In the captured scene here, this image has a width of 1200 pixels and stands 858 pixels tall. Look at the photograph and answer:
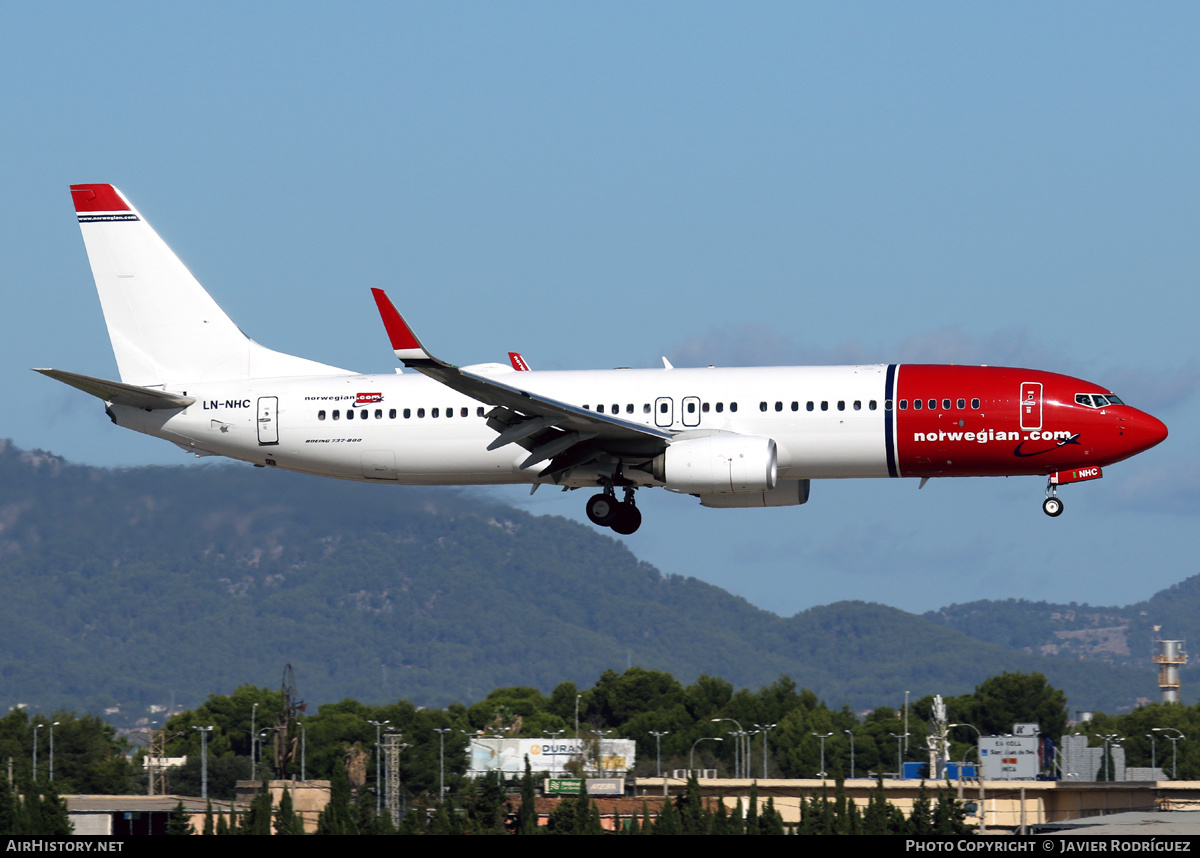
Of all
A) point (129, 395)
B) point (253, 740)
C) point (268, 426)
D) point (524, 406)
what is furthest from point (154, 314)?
point (253, 740)

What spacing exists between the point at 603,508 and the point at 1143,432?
15197 millimetres

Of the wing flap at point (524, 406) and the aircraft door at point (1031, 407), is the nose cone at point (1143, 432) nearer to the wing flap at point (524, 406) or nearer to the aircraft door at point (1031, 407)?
the aircraft door at point (1031, 407)

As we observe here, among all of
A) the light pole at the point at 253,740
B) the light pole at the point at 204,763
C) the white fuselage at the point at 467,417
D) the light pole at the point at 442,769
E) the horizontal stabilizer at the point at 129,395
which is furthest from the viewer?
the light pole at the point at 253,740

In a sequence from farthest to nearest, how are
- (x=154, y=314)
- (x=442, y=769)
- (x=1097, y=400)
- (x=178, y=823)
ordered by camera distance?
(x=442, y=769), (x=178, y=823), (x=154, y=314), (x=1097, y=400)

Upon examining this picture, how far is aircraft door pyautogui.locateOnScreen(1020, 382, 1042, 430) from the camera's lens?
43.1 m

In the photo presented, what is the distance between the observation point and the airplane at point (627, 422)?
43.1m

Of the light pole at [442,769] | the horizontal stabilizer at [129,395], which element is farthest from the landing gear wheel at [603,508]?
the light pole at [442,769]

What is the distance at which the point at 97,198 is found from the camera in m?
51.2

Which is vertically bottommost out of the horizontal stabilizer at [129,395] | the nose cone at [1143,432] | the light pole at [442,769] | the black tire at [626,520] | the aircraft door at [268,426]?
Result: the light pole at [442,769]

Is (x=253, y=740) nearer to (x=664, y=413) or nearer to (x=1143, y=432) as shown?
(x=664, y=413)

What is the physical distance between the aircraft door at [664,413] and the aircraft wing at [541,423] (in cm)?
33

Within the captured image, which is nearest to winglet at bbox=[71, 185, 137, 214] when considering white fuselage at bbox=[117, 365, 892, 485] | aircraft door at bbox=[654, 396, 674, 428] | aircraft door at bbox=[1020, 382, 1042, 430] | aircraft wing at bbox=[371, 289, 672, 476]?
white fuselage at bbox=[117, 365, 892, 485]

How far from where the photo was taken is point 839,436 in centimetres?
4347
